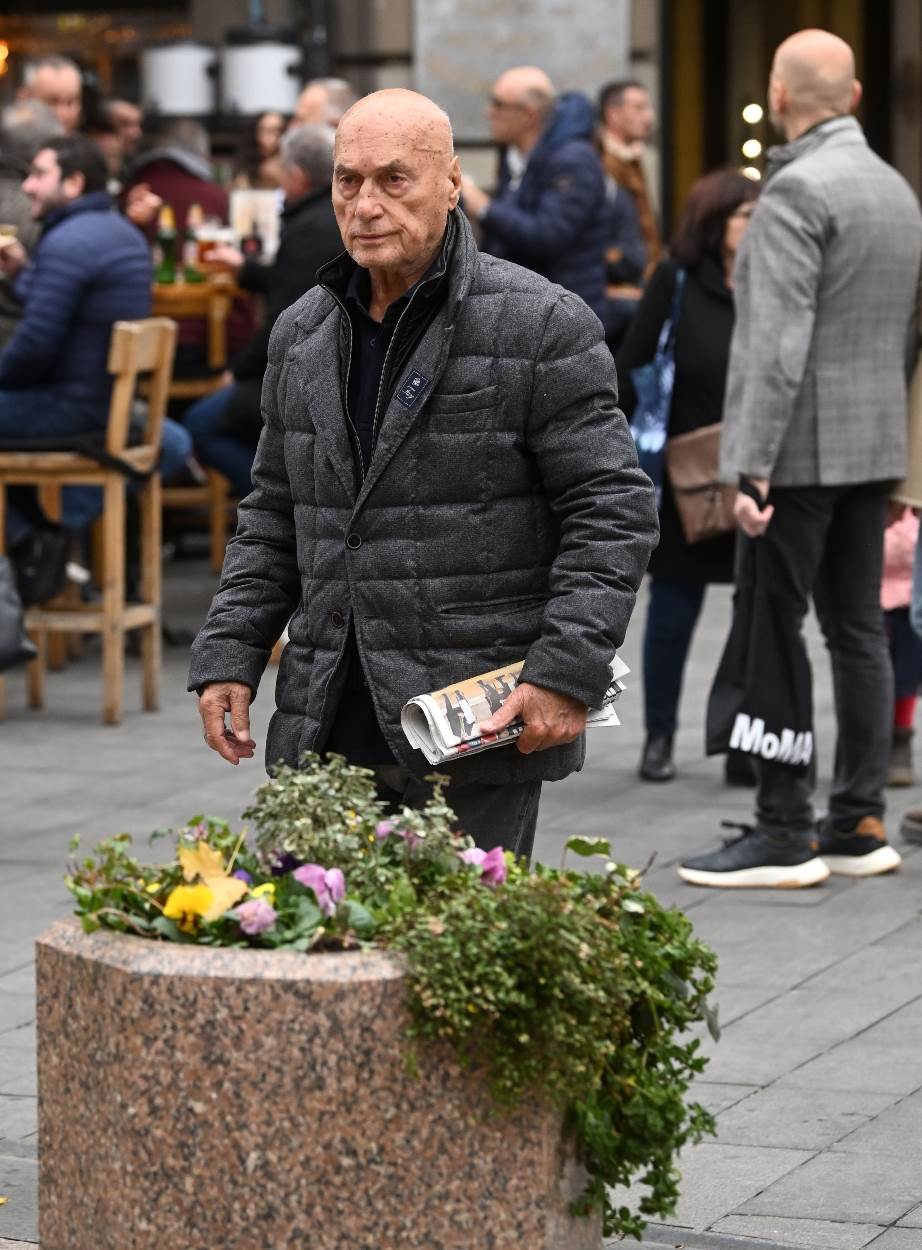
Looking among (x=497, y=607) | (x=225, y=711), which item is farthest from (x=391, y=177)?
(x=225, y=711)

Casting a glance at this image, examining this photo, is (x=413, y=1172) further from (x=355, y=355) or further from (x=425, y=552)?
(x=355, y=355)

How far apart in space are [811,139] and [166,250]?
222 inches

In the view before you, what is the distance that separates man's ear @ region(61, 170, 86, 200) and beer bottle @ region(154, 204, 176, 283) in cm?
211

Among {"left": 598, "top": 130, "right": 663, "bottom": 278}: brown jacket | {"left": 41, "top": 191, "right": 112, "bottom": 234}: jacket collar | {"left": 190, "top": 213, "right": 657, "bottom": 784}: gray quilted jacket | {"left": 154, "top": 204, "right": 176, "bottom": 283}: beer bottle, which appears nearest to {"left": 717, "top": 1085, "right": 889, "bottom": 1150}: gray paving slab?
{"left": 190, "top": 213, "right": 657, "bottom": 784}: gray quilted jacket

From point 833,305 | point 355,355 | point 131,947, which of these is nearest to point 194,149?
point 833,305

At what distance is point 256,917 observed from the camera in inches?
Result: 123

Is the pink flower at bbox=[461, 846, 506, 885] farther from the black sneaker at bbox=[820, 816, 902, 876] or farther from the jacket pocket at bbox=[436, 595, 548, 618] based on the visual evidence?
the black sneaker at bbox=[820, 816, 902, 876]

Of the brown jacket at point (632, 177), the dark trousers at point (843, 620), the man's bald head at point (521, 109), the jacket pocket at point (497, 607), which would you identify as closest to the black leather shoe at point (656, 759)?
the dark trousers at point (843, 620)

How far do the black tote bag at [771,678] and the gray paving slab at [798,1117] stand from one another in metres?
1.60

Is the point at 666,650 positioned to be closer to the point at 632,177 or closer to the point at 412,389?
the point at 412,389

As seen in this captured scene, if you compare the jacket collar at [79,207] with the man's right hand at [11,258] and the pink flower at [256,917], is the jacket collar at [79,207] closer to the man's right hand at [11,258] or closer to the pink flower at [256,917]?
the man's right hand at [11,258]

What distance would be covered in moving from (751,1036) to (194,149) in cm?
899

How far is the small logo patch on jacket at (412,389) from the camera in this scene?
3.81 metres

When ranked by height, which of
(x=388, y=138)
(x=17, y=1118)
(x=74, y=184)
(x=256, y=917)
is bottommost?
(x=17, y=1118)
